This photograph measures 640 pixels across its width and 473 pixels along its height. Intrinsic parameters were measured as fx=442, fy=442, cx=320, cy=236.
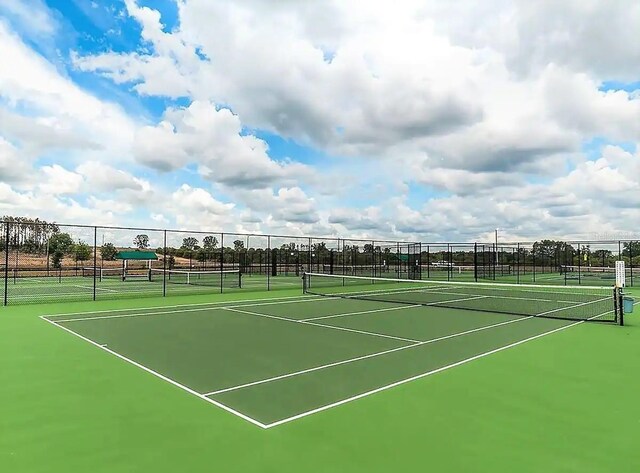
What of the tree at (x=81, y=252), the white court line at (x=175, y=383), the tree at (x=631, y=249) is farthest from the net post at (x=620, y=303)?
the tree at (x=81, y=252)

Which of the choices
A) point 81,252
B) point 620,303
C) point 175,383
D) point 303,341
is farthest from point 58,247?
point 620,303

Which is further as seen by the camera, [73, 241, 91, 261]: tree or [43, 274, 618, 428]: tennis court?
[73, 241, 91, 261]: tree

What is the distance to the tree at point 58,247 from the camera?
106ft

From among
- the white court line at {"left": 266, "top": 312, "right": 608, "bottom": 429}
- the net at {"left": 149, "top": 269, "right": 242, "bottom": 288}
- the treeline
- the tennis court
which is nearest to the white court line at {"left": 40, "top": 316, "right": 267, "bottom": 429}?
the tennis court

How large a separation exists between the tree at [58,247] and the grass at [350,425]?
2973 centimetres

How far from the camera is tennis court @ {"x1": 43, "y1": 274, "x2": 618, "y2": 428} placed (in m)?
5.25

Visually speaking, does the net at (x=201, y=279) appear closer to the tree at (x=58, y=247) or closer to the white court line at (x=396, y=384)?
the tree at (x=58, y=247)

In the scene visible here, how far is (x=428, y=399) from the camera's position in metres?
4.89

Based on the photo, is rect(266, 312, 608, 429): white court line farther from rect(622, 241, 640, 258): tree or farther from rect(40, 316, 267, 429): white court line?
rect(622, 241, 640, 258): tree

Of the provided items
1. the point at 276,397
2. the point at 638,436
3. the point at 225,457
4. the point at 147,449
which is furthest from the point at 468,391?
the point at 147,449

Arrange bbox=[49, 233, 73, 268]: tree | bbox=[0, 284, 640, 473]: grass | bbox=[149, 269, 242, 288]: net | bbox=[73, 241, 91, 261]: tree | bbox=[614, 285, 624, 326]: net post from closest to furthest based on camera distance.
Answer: bbox=[0, 284, 640, 473]: grass
bbox=[614, 285, 624, 326]: net post
bbox=[149, 269, 242, 288]: net
bbox=[49, 233, 73, 268]: tree
bbox=[73, 241, 91, 261]: tree

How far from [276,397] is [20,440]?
2.39 meters

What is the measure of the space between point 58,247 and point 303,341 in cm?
3215

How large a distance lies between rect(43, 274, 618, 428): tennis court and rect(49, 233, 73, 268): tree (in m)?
23.4
